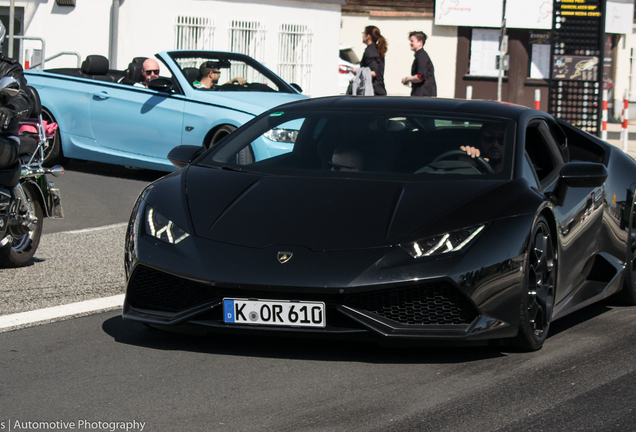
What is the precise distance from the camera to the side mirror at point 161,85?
11.9m

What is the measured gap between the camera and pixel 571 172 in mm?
5387

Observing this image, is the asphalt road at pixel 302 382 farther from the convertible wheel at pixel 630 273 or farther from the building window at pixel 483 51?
the building window at pixel 483 51

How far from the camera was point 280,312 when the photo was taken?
4.48 metres

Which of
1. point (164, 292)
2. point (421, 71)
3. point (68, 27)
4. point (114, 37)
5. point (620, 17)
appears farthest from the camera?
point (620, 17)

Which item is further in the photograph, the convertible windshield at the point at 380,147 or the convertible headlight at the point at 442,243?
the convertible windshield at the point at 380,147

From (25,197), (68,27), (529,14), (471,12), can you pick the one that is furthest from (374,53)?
(529,14)

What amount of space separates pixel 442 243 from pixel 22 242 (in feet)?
12.0

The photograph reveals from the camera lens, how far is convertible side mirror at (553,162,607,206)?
538 centimetres

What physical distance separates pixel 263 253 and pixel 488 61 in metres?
28.8

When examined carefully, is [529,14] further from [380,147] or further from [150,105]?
[380,147]


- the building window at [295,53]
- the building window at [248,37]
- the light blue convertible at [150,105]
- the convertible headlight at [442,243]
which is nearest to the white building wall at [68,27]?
the building window at [248,37]

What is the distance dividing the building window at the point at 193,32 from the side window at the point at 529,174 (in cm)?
1569

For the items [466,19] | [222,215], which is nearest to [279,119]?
[222,215]

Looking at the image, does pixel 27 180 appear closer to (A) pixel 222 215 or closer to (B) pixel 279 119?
(B) pixel 279 119
